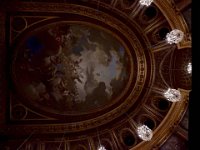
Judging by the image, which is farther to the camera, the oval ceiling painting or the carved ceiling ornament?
the oval ceiling painting

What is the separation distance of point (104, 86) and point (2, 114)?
3877mm

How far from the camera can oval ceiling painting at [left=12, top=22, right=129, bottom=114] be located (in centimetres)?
1362

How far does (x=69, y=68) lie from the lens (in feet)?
45.6

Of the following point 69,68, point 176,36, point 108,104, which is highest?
point 176,36

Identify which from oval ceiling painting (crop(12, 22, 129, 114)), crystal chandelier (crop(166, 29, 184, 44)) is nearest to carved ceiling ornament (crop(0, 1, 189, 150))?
oval ceiling painting (crop(12, 22, 129, 114))

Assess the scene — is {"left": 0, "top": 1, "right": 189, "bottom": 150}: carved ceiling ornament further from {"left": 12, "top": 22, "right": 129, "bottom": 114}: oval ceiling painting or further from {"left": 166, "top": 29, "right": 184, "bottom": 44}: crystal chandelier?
{"left": 166, "top": 29, "right": 184, "bottom": 44}: crystal chandelier

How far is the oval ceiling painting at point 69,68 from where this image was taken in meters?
13.6

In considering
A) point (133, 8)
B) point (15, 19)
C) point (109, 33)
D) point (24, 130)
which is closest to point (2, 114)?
point (24, 130)

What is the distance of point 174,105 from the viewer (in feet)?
42.7

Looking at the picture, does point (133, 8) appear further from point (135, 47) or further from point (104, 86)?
point (104, 86)

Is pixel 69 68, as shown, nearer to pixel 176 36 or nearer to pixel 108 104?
pixel 108 104

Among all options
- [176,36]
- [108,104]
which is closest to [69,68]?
[108,104]

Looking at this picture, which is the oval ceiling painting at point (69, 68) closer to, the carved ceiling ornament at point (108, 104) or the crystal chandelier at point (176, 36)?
the carved ceiling ornament at point (108, 104)

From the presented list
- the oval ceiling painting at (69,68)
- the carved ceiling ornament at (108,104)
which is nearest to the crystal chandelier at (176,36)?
the carved ceiling ornament at (108,104)
